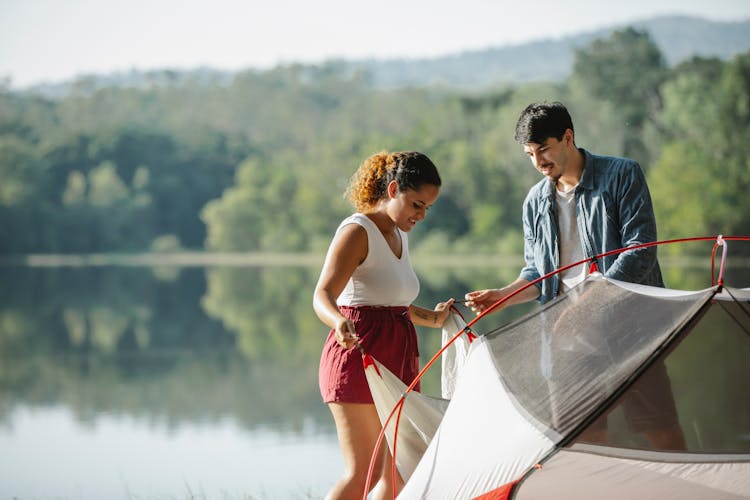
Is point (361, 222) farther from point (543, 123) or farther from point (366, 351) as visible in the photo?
point (543, 123)

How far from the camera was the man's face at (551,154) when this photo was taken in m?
2.53

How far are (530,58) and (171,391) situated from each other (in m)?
100

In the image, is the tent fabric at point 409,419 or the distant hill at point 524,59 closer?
the tent fabric at point 409,419

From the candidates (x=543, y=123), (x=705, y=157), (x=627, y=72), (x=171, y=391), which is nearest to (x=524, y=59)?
(x=627, y=72)

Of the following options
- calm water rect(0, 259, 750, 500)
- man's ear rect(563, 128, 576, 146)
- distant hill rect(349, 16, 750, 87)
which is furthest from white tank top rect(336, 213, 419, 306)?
distant hill rect(349, 16, 750, 87)

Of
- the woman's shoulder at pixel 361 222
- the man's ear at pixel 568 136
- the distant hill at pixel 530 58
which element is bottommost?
the woman's shoulder at pixel 361 222

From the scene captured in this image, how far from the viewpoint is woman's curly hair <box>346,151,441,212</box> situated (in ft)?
7.95

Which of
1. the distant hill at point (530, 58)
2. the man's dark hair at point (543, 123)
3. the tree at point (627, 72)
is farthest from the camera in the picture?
the distant hill at point (530, 58)

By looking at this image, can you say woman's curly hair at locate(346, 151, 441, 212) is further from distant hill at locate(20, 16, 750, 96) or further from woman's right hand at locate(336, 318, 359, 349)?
distant hill at locate(20, 16, 750, 96)

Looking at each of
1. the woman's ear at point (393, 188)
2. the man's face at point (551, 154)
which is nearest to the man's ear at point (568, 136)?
the man's face at point (551, 154)

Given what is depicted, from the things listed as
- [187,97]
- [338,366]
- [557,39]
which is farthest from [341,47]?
[338,366]

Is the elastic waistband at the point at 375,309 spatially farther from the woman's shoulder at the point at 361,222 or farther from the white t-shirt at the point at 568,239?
the white t-shirt at the point at 568,239

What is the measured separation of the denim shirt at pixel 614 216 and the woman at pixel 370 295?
0.39m

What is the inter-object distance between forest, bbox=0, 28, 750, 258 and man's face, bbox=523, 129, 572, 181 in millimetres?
24858
